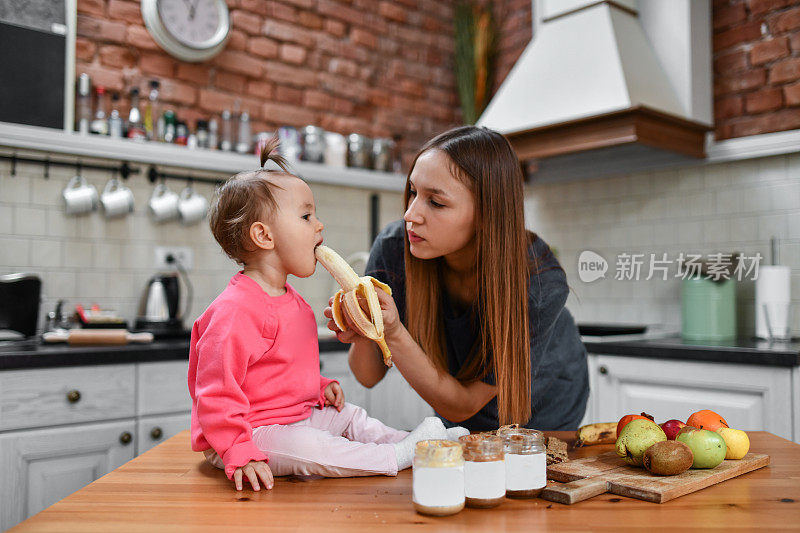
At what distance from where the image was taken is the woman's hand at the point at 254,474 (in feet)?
3.26

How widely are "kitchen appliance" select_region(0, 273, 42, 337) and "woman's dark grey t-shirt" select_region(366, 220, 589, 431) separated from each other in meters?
1.45

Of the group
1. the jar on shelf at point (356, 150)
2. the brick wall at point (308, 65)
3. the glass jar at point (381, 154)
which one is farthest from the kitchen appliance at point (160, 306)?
the glass jar at point (381, 154)

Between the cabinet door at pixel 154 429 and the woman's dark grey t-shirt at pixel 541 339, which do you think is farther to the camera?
the cabinet door at pixel 154 429

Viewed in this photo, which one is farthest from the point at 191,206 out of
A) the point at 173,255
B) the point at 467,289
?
the point at 467,289

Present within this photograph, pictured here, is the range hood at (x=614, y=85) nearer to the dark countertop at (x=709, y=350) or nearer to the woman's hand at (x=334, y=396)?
the dark countertop at (x=709, y=350)

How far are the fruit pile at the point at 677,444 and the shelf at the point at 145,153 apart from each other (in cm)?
206

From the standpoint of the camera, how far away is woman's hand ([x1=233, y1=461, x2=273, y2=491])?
994 millimetres

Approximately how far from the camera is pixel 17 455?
204cm

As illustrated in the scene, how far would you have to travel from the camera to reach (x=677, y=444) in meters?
1.06

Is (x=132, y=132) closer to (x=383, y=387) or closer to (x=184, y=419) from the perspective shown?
(x=184, y=419)

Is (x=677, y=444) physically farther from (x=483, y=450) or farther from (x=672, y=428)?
(x=483, y=450)

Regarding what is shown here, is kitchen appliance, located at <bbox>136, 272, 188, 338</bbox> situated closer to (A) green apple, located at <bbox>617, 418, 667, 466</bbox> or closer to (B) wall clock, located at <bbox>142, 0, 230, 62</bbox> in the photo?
(B) wall clock, located at <bbox>142, 0, 230, 62</bbox>

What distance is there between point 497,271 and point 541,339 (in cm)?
23

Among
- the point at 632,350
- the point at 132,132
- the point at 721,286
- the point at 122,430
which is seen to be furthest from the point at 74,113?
the point at 721,286
